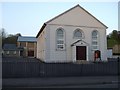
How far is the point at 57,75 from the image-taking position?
70.3 ft

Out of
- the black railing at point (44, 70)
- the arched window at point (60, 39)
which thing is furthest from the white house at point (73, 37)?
the black railing at point (44, 70)

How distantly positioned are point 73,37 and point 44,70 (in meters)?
14.0

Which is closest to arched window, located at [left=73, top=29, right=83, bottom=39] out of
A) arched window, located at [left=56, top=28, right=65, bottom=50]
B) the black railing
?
arched window, located at [left=56, top=28, right=65, bottom=50]

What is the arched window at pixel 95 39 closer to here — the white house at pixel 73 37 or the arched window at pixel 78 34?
the white house at pixel 73 37

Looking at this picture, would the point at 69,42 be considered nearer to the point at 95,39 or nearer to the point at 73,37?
the point at 73,37

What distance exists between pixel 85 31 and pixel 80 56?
12.3ft

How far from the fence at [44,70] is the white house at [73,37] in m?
10.1

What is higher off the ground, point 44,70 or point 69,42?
point 69,42

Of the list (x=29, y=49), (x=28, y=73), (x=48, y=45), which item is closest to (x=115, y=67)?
(x=28, y=73)

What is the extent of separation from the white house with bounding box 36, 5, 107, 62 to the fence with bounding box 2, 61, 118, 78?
1014 centimetres

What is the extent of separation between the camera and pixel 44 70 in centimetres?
2150

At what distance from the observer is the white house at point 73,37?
33000 millimetres

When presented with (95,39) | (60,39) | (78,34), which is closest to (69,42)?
(60,39)

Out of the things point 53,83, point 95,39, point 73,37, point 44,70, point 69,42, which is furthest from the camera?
point 95,39
